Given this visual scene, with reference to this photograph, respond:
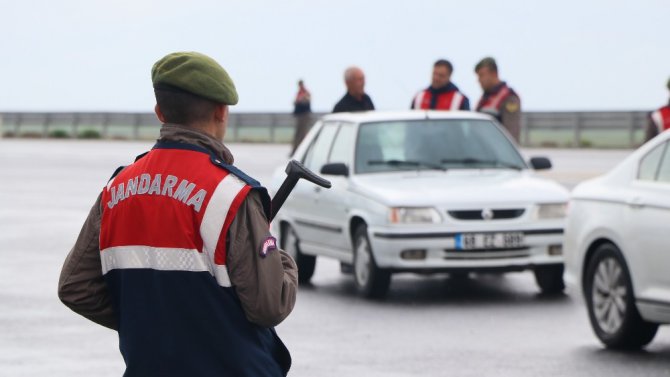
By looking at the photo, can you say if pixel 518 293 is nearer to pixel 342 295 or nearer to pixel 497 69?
pixel 342 295

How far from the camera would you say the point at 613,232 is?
1051 cm

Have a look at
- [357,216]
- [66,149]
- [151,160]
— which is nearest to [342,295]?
[357,216]

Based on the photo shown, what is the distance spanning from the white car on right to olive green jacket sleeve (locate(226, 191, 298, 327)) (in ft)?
18.9

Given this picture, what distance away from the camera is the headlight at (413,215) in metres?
13.2

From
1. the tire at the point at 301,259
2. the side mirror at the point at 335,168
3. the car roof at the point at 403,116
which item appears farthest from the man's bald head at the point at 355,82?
the side mirror at the point at 335,168

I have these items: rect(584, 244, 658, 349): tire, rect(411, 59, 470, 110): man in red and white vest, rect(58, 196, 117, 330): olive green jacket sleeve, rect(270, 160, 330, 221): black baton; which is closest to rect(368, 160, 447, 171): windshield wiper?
rect(411, 59, 470, 110): man in red and white vest

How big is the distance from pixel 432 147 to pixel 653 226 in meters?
4.76

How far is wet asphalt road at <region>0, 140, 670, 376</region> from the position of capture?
9.94 meters

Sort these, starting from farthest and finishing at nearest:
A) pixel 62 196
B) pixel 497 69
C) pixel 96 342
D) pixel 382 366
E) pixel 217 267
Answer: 1. pixel 62 196
2. pixel 497 69
3. pixel 96 342
4. pixel 382 366
5. pixel 217 267

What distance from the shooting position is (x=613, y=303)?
34.8 ft

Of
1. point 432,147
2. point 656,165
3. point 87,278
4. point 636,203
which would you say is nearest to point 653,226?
point 636,203

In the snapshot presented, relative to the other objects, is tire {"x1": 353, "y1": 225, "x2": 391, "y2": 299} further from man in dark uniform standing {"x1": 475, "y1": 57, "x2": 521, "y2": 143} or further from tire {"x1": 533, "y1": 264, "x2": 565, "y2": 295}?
man in dark uniform standing {"x1": 475, "y1": 57, "x2": 521, "y2": 143}

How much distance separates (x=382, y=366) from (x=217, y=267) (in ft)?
18.4

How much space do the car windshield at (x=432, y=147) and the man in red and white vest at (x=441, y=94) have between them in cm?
191
